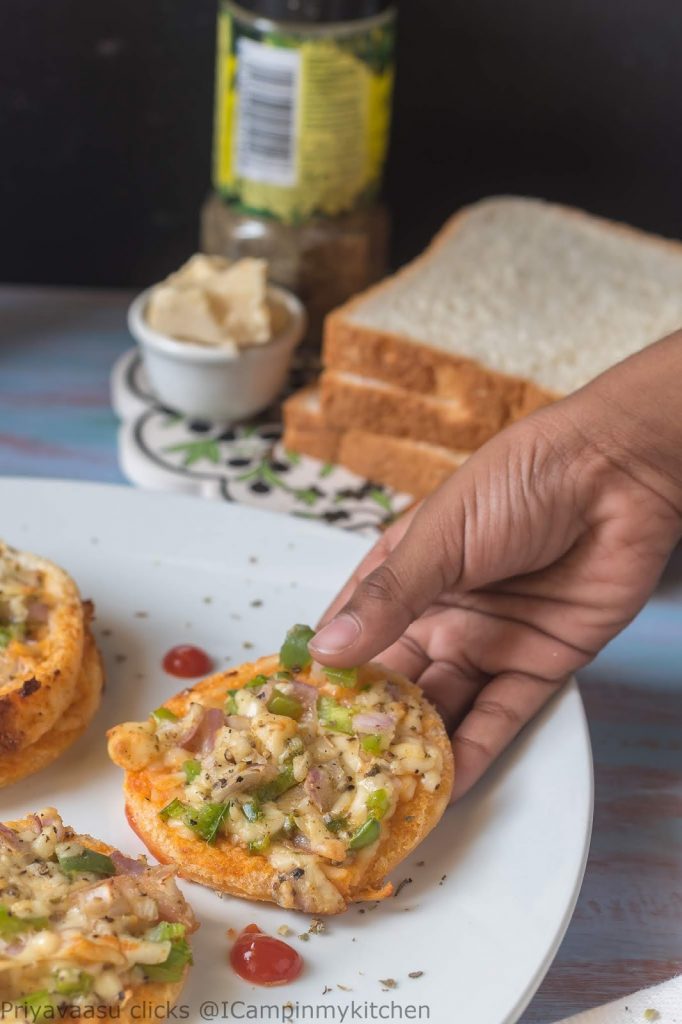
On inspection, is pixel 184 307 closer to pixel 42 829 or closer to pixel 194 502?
pixel 194 502

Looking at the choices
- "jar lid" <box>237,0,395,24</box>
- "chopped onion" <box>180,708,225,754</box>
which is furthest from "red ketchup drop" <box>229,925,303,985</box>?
"jar lid" <box>237,0,395,24</box>

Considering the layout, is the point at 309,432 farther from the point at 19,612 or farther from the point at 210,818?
the point at 210,818

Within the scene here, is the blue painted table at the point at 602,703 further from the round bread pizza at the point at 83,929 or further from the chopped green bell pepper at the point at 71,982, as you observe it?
the chopped green bell pepper at the point at 71,982

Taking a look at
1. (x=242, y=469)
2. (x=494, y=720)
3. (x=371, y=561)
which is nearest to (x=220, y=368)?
(x=242, y=469)

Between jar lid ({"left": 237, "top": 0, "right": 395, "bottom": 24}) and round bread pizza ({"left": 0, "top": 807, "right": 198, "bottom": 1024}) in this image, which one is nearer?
round bread pizza ({"left": 0, "top": 807, "right": 198, "bottom": 1024})

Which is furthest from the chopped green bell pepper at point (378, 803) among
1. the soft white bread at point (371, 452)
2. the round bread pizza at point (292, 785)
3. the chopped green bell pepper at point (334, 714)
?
the soft white bread at point (371, 452)

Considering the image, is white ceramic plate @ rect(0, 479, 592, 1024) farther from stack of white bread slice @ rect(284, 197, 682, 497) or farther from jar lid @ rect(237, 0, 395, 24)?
jar lid @ rect(237, 0, 395, 24)

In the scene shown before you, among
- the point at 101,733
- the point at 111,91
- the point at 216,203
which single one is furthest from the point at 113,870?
the point at 111,91
